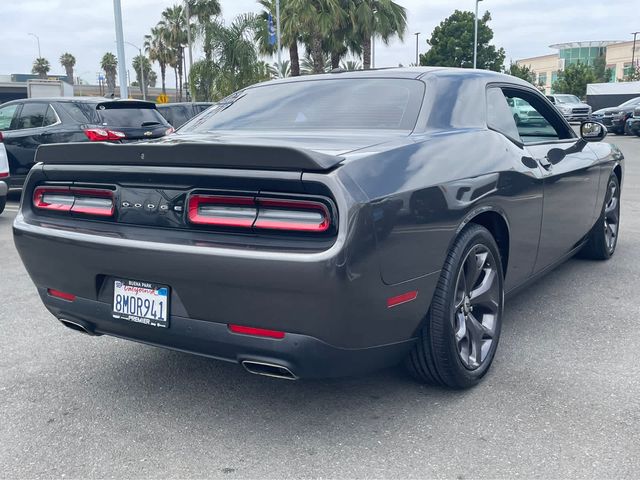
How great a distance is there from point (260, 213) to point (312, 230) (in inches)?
9.0

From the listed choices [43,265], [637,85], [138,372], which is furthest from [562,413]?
[637,85]

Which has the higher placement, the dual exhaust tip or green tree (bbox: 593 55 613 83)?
green tree (bbox: 593 55 613 83)

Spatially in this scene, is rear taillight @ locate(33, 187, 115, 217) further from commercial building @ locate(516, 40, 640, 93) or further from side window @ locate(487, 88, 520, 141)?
commercial building @ locate(516, 40, 640, 93)

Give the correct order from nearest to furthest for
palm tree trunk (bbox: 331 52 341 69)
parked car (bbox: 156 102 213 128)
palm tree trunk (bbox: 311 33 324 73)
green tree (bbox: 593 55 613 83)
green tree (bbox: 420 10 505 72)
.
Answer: parked car (bbox: 156 102 213 128)
palm tree trunk (bbox: 311 33 324 73)
palm tree trunk (bbox: 331 52 341 69)
green tree (bbox: 420 10 505 72)
green tree (bbox: 593 55 613 83)

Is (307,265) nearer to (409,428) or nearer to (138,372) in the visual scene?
(409,428)

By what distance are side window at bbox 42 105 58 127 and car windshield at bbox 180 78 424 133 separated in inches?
272

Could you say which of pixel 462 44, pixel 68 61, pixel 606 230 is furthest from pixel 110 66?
pixel 606 230

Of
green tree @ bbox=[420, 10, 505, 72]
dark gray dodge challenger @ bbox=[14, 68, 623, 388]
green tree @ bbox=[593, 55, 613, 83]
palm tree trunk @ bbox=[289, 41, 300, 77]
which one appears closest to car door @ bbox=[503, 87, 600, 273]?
dark gray dodge challenger @ bbox=[14, 68, 623, 388]

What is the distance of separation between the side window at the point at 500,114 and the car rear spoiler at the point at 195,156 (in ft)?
4.90

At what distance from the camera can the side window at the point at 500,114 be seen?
145 inches

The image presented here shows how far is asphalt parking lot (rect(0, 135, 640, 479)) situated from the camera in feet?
8.48

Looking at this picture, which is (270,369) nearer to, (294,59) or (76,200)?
(76,200)

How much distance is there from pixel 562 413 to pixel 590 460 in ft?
1.31

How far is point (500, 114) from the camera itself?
12.4 feet
